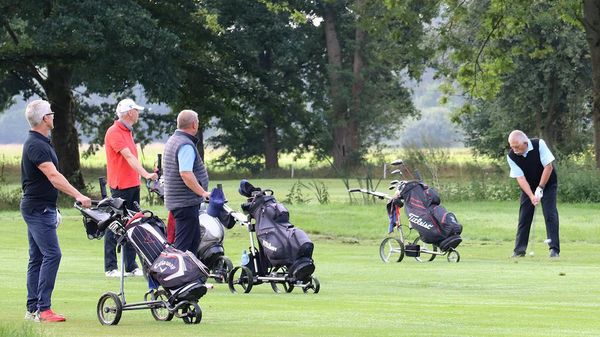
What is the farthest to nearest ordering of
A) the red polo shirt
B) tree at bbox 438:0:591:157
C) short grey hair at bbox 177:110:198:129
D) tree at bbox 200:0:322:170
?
tree at bbox 438:0:591:157 → tree at bbox 200:0:322:170 → the red polo shirt → short grey hair at bbox 177:110:198:129

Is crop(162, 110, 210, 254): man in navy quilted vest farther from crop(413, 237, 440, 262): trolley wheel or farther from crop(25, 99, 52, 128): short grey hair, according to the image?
crop(413, 237, 440, 262): trolley wheel

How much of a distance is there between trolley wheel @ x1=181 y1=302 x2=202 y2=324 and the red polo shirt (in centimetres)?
539

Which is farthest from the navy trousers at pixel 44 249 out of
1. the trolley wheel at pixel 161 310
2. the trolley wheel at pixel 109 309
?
the trolley wheel at pixel 161 310

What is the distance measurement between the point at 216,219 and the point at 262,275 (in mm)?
1332

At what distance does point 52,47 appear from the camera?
133 ft

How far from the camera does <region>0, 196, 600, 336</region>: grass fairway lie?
12422 mm

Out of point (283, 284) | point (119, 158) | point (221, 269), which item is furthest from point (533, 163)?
point (119, 158)

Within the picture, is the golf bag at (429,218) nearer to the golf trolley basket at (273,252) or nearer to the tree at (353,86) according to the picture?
the golf trolley basket at (273,252)

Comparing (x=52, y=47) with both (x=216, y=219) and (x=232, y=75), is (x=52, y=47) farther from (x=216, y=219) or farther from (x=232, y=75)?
(x=216, y=219)

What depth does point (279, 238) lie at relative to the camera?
53.5 ft

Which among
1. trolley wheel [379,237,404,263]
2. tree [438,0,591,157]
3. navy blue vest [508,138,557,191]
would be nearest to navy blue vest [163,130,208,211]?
trolley wheel [379,237,404,263]

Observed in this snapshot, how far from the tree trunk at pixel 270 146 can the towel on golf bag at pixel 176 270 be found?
243 ft

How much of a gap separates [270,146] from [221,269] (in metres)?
70.0

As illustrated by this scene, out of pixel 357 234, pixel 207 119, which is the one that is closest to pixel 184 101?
pixel 207 119
